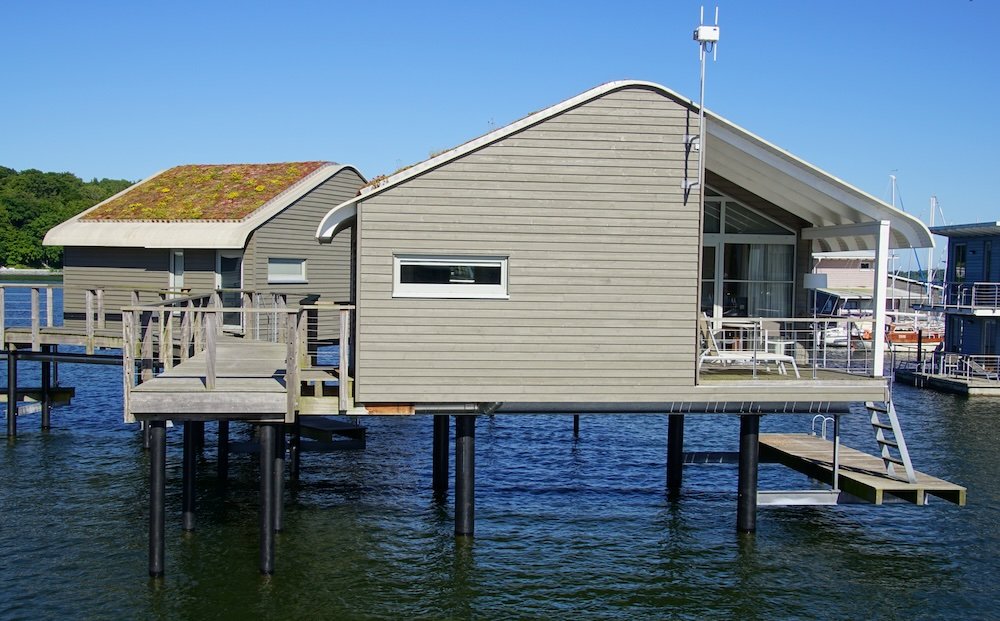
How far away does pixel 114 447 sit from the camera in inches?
1083

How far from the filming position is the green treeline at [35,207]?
465 feet

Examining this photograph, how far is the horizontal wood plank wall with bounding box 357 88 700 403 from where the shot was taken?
53.2ft

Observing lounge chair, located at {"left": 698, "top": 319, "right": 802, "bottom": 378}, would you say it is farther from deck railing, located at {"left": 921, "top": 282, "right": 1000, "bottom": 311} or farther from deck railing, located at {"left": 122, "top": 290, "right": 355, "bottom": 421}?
deck railing, located at {"left": 921, "top": 282, "right": 1000, "bottom": 311}

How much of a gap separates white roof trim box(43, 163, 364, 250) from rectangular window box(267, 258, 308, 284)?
125cm

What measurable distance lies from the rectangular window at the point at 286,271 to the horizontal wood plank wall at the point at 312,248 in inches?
5.2

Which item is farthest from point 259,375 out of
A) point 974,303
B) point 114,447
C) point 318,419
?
point 974,303

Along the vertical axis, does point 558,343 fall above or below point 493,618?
above

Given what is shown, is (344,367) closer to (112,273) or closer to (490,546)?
(490,546)

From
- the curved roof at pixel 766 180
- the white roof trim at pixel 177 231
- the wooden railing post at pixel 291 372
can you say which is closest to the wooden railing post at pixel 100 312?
the white roof trim at pixel 177 231

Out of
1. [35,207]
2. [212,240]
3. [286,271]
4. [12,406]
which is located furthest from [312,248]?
[35,207]

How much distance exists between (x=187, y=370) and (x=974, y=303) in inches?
1476

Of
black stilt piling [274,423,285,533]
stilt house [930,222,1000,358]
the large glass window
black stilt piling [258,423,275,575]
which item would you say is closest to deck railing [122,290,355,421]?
black stilt piling [258,423,275,575]

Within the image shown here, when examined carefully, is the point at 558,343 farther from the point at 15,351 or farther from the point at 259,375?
the point at 15,351

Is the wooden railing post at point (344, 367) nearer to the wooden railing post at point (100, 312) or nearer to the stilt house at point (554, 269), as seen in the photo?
the stilt house at point (554, 269)
